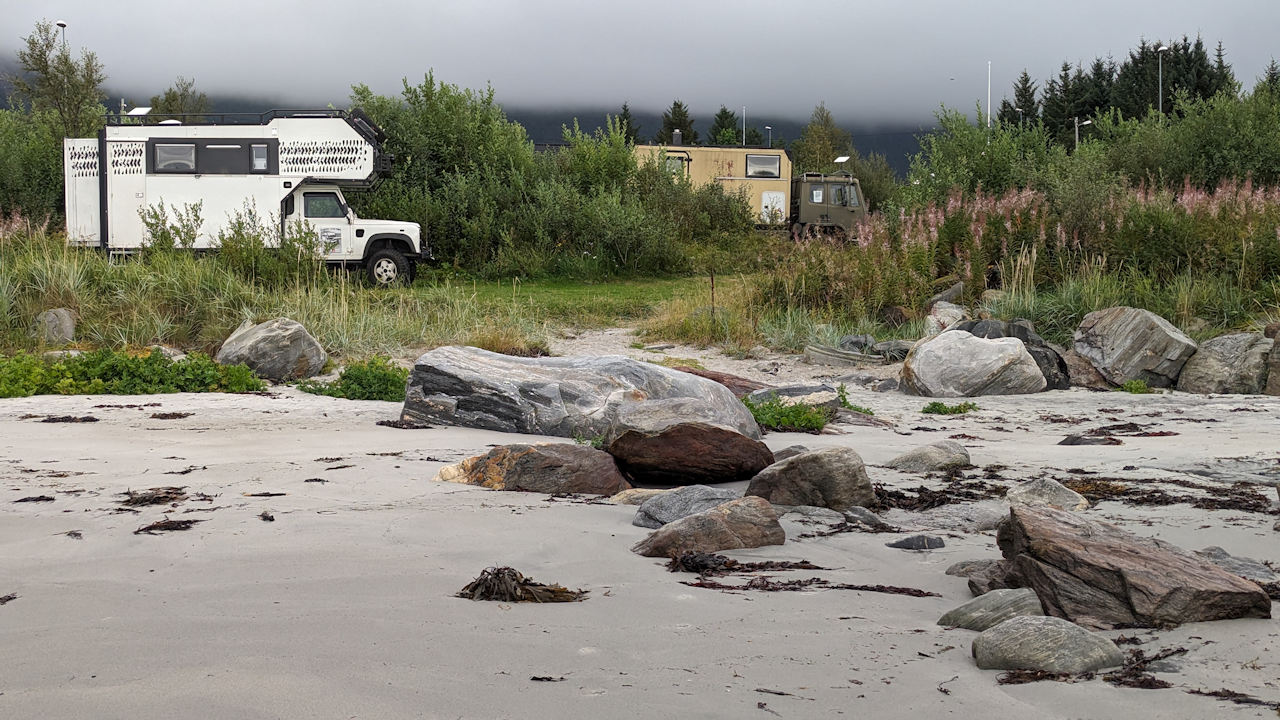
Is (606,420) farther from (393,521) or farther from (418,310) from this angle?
(418,310)

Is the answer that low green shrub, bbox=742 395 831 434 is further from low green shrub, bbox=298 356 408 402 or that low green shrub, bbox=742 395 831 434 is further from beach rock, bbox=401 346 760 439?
low green shrub, bbox=298 356 408 402

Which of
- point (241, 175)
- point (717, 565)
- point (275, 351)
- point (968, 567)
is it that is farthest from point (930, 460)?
point (241, 175)

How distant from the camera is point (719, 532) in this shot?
13.7ft

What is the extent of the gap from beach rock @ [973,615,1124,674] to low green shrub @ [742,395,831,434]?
5265 mm

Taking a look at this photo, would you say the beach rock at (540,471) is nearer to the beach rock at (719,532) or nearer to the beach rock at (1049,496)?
the beach rock at (719,532)

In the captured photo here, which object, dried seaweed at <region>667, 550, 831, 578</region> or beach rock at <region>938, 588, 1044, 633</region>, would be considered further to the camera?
dried seaweed at <region>667, 550, 831, 578</region>

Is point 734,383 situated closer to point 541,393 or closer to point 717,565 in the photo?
point 541,393

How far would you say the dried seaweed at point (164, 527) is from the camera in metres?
4.16

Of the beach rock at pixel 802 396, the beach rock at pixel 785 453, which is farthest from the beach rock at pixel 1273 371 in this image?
the beach rock at pixel 785 453

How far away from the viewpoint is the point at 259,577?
3.53 meters

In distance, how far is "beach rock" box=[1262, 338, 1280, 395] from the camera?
1053 cm

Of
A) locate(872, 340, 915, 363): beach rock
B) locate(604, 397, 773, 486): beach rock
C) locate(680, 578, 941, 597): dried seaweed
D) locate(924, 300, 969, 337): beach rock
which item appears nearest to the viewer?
locate(680, 578, 941, 597): dried seaweed

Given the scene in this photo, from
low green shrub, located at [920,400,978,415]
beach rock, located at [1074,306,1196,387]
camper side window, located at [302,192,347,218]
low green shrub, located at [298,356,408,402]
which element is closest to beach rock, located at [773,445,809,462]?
low green shrub, located at [920,400,978,415]

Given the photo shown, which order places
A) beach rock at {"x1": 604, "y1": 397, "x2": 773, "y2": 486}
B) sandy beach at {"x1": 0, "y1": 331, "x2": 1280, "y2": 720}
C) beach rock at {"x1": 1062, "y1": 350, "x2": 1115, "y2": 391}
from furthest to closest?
beach rock at {"x1": 1062, "y1": 350, "x2": 1115, "y2": 391} → beach rock at {"x1": 604, "y1": 397, "x2": 773, "y2": 486} → sandy beach at {"x1": 0, "y1": 331, "x2": 1280, "y2": 720}
